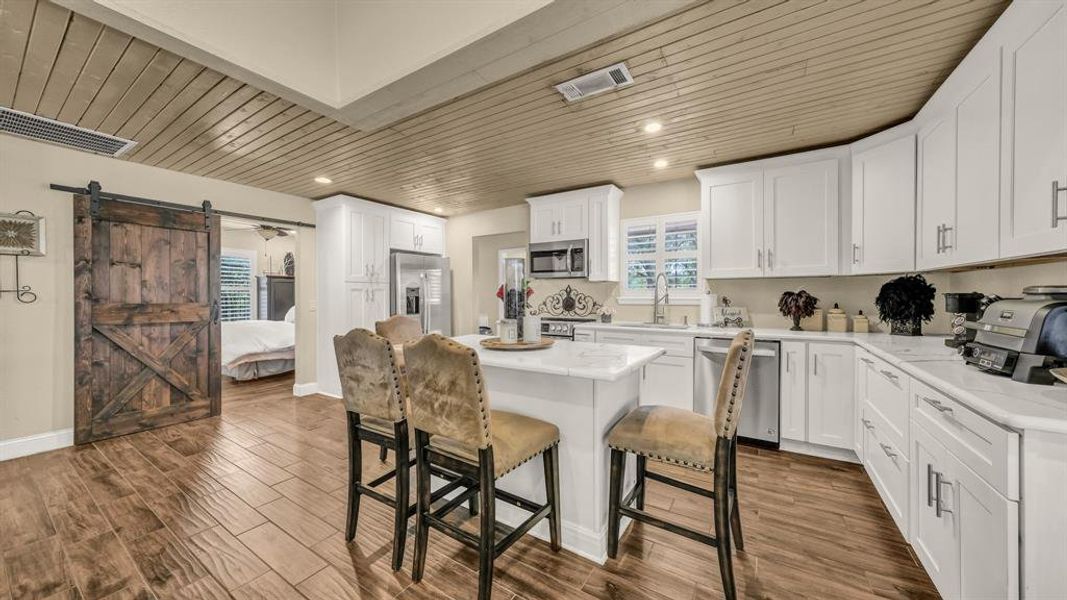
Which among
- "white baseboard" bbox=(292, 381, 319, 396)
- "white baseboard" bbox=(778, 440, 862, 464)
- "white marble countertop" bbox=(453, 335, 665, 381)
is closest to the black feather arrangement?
"white baseboard" bbox=(778, 440, 862, 464)

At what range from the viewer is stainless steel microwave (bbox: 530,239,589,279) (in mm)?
4465

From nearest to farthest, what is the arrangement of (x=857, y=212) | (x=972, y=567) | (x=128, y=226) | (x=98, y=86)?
1. (x=972, y=567)
2. (x=98, y=86)
3. (x=857, y=212)
4. (x=128, y=226)

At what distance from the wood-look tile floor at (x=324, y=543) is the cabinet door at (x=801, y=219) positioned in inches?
62.4

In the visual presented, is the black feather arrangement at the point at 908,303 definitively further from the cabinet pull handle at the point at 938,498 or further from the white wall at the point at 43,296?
the white wall at the point at 43,296

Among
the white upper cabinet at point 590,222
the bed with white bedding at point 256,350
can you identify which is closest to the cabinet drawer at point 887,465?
the white upper cabinet at point 590,222

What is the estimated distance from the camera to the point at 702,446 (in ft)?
5.45

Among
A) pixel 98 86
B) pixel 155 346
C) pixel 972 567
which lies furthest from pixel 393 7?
pixel 155 346

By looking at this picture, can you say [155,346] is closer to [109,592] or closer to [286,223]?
[286,223]

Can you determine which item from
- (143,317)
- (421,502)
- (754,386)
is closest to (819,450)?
(754,386)

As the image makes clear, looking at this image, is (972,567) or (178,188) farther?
(178,188)

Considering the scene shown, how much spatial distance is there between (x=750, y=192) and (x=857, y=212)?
810 mm

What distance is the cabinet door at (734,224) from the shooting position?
3.57 metres

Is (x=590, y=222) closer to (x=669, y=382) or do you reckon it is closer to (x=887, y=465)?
(x=669, y=382)

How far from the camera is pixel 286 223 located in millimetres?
4926
